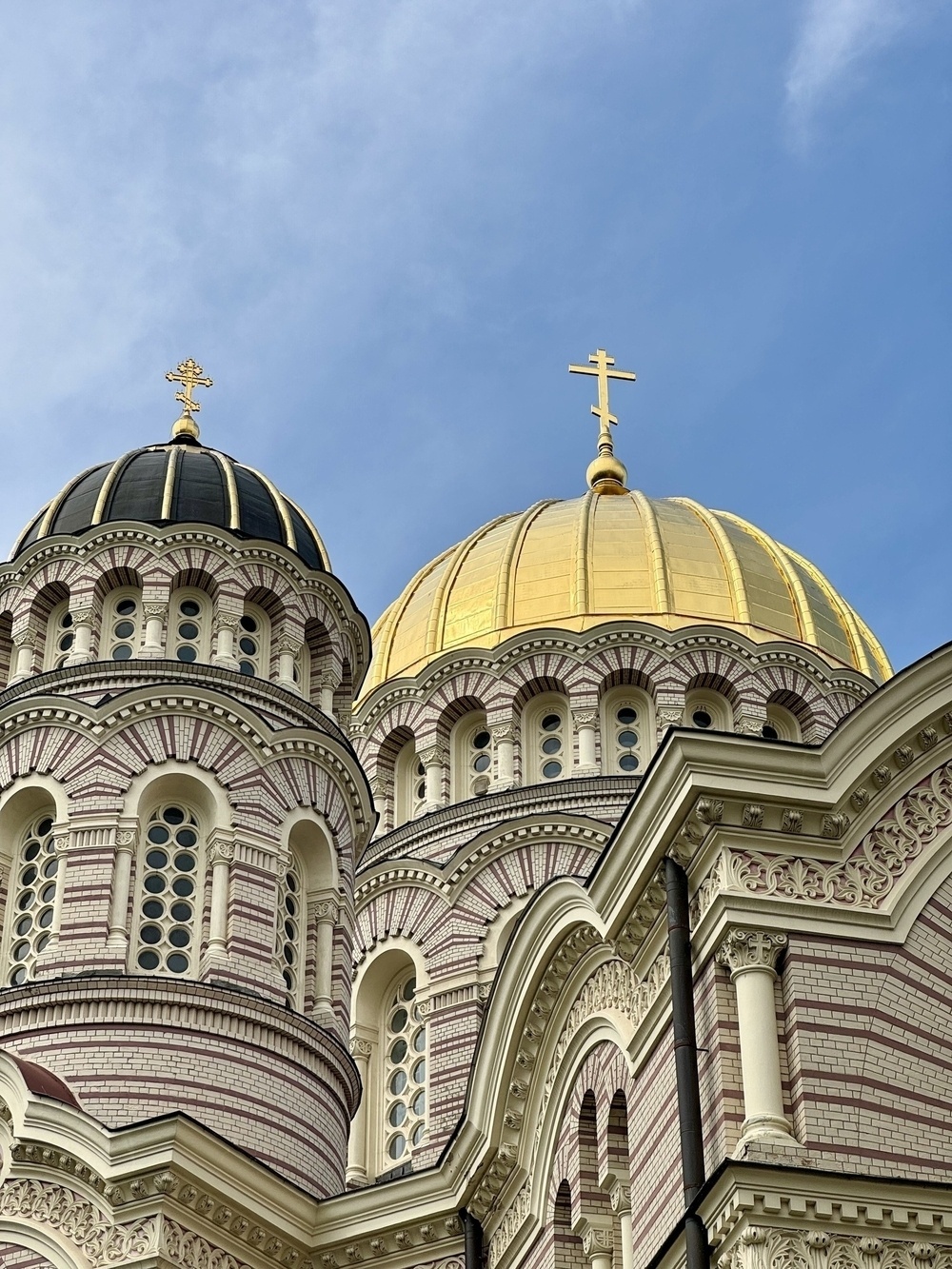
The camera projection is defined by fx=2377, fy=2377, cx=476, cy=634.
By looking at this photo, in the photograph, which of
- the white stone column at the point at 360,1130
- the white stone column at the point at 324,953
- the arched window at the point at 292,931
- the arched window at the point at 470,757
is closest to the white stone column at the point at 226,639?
the arched window at the point at 292,931

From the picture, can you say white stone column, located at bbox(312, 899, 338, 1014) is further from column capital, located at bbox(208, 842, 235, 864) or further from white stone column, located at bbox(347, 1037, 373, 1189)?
white stone column, located at bbox(347, 1037, 373, 1189)

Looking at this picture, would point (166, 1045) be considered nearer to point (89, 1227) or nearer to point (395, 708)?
point (89, 1227)

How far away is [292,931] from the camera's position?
84.9ft

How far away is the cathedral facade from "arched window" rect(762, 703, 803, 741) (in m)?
0.04

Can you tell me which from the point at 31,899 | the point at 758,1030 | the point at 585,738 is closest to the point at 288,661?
the point at 31,899

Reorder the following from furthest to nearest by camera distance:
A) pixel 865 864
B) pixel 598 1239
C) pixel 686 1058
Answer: pixel 598 1239 → pixel 865 864 → pixel 686 1058

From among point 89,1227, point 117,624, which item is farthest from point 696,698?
point 89,1227

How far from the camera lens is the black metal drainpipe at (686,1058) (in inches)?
607

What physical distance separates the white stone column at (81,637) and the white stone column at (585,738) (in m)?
8.02

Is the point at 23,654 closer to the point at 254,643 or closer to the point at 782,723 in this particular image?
the point at 254,643

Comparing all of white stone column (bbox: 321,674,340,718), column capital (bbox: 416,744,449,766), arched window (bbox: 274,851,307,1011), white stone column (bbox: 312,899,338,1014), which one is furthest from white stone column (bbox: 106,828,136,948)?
column capital (bbox: 416,744,449,766)

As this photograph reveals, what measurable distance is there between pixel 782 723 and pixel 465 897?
17.9 ft

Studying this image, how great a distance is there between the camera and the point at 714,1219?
1536 cm

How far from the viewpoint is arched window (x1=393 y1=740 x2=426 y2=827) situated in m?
33.8
